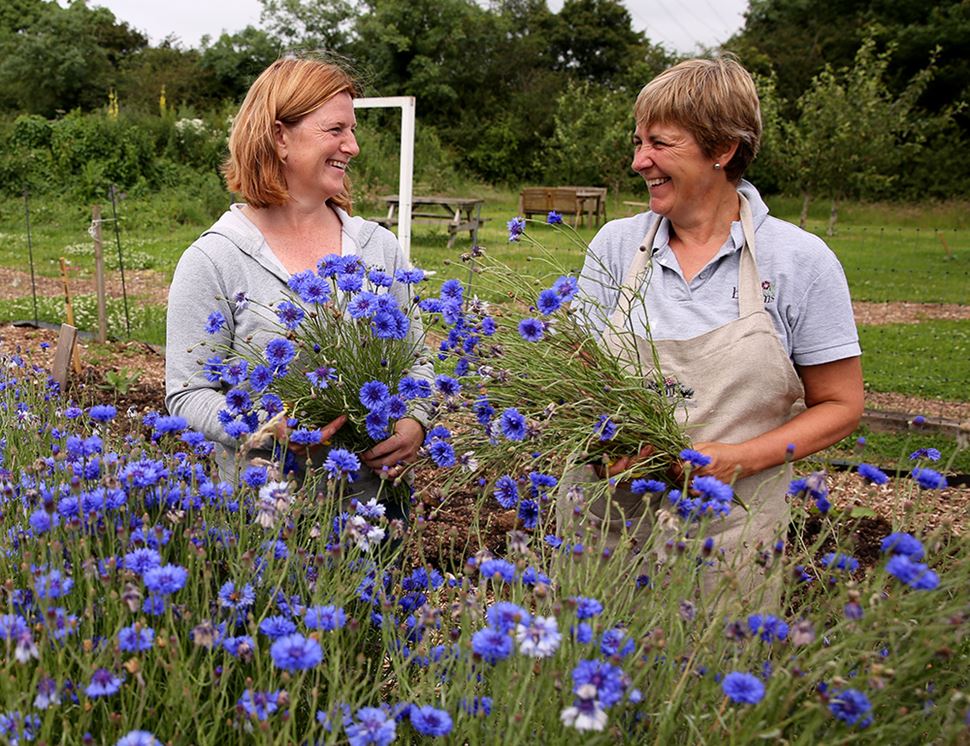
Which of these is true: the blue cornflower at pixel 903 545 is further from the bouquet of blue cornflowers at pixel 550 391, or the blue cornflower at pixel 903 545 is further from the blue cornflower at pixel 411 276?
the blue cornflower at pixel 411 276

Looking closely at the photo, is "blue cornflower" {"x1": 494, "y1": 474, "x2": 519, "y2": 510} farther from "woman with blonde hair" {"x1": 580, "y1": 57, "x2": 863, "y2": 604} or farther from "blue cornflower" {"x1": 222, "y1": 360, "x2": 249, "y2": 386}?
"blue cornflower" {"x1": 222, "y1": 360, "x2": 249, "y2": 386}

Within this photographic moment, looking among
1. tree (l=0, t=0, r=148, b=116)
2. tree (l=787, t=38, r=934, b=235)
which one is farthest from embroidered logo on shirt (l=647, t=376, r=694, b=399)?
tree (l=0, t=0, r=148, b=116)

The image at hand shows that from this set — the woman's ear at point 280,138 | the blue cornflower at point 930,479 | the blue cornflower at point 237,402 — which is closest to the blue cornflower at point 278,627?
the blue cornflower at point 237,402

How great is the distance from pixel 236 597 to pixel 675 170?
125cm

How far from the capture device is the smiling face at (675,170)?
2002mm

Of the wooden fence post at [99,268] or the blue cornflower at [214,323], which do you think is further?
the wooden fence post at [99,268]

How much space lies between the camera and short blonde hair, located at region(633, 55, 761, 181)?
6.47 feet

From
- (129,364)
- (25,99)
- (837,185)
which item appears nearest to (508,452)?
(129,364)

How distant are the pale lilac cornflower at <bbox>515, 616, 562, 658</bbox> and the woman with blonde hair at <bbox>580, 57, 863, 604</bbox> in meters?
0.79

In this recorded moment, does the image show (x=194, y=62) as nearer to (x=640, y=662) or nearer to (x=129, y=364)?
(x=129, y=364)

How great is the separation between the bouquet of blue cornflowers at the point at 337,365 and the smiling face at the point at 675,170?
0.56 m

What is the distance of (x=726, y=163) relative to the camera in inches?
80.9

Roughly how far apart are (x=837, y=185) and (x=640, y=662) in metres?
20.1

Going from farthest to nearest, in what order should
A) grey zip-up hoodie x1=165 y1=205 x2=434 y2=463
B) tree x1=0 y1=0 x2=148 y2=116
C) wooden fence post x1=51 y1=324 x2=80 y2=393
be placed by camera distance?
tree x1=0 y1=0 x2=148 y2=116 → wooden fence post x1=51 y1=324 x2=80 y2=393 → grey zip-up hoodie x1=165 y1=205 x2=434 y2=463
